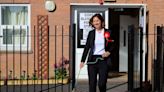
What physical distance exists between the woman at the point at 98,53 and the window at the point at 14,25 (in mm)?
7272

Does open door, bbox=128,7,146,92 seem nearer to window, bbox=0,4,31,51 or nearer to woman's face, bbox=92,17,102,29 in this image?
woman's face, bbox=92,17,102,29

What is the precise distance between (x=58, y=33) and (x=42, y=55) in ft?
2.86

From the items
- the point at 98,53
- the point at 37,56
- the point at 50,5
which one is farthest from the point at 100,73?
the point at 50,5

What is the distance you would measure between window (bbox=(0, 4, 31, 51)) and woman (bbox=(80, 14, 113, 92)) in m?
7.27

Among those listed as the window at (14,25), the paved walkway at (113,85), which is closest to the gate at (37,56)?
the window at (14,25)

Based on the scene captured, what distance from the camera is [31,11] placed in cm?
1798

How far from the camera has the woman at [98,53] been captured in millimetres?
10664

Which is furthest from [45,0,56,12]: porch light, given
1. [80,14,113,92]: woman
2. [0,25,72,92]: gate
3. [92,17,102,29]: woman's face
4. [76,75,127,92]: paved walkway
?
[92,17,102,29]: woman's face

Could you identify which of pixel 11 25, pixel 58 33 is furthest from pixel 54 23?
pixel 11 25

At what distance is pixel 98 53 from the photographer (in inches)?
427

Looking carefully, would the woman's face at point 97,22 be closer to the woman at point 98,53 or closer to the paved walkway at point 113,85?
the woman at point 98,53

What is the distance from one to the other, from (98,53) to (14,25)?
25.8 feet

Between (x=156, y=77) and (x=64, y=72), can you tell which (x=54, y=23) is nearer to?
(x=64, y=72)

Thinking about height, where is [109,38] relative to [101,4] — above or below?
below
